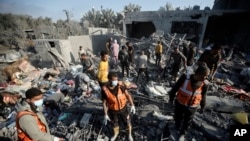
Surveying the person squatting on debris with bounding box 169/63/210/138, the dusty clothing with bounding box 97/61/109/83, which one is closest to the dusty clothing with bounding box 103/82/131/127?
the person squatting on debris with bounding box 169/63/210/138

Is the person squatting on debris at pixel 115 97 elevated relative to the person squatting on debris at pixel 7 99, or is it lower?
elevated

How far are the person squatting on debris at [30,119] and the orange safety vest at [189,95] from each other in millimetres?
2344

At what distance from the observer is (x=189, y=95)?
2.83m

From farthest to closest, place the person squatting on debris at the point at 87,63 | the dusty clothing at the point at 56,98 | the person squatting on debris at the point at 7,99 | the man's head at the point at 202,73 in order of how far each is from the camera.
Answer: the person squatting on debris at the point at 87,63 < the person squatting on debris at the point at 7,99 < the dusty clothing at the point at 56,98 < the man's head at the point at 202,73

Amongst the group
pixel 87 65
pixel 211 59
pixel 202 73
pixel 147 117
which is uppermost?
pixel 202 73

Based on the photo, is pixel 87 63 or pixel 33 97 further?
pixel 87 63

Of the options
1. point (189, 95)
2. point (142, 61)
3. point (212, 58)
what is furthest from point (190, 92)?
point (142, 61)

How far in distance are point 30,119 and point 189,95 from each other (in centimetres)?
256

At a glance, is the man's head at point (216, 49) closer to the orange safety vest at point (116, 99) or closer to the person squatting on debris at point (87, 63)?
the orange safety vest at point (116, 99)

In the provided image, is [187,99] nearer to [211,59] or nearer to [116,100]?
[116,100]

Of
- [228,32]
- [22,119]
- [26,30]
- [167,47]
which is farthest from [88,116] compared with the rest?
[26,30]

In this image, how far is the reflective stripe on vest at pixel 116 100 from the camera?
2984mm

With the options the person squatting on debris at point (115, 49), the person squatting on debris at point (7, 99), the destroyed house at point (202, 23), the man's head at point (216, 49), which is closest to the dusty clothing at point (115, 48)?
the person squatting on debris at point (115, 49)

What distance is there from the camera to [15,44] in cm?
1641
